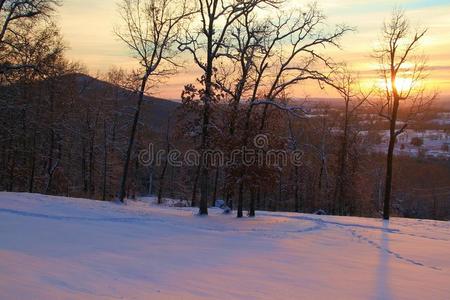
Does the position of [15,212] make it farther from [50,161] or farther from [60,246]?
[50,161]

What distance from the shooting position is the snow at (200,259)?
7773mm

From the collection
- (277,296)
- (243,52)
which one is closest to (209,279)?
(277,296)

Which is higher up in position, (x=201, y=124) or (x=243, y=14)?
(x=243, y=14)

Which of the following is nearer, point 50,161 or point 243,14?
point 243,14

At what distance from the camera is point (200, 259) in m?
11.0

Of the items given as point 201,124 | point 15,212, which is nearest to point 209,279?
point 15,212

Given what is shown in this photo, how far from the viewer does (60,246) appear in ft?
36.1

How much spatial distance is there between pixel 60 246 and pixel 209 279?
3.97 m

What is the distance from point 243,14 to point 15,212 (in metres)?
13.2

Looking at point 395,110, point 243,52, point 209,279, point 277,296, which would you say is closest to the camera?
point 277,296

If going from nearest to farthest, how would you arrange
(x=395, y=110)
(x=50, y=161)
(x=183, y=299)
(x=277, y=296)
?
(x=183, y=299) < (x=277, y=296) < (x=395, y=110) < (x=50, y=161)

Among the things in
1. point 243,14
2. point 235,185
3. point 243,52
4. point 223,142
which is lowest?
point 235,185

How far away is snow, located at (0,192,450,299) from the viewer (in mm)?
7773

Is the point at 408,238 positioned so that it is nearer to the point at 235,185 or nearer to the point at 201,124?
the point at 235,185
